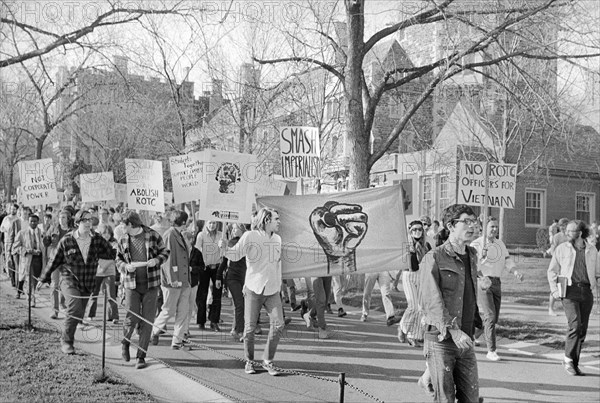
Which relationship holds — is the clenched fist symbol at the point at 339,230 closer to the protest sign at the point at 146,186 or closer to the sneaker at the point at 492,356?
the sneaker at the point at 492,356

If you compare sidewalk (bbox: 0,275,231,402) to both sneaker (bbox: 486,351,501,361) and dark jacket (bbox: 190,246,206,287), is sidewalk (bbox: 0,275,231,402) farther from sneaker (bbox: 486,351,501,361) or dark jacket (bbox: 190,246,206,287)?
sneaker (bbox: 486,351,501,361)

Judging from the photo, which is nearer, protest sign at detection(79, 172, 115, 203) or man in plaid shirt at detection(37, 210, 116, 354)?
man in plaid shirt at detection(37, 210, 116, 354)

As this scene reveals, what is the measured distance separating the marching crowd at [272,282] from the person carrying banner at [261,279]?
13 mm

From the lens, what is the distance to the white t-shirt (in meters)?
7.95

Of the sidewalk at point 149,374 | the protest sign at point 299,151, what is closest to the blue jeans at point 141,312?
the sidewalk at point 149,374

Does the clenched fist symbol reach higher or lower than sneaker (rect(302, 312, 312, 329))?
higher

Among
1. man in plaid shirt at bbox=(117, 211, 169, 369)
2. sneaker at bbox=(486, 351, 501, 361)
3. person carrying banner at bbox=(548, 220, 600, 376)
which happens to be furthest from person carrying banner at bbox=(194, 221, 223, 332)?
person carrying banner at bbox=(548, 220, 600, 376)

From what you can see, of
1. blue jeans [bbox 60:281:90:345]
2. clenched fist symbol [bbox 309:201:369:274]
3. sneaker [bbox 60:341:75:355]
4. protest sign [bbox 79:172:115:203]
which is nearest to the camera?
blue jeans [bbox 60:281:90:345]

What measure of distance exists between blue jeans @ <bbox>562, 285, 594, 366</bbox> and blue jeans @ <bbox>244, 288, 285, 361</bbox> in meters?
3.68

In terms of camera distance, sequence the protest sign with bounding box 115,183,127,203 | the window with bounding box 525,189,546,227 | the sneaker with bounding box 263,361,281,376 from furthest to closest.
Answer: the window with bounding box 525,189,546,227
the protest sign with bounding box 115,183,127,203
the sneaker with bounding box 263,361,281,376

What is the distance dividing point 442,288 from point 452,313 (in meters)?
0.21

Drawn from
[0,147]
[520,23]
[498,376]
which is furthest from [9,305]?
[0,147]

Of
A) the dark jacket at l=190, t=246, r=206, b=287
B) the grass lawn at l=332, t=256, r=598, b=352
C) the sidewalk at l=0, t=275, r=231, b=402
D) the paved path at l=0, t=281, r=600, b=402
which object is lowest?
the grass lawn at l=332, t=256, r=598, b=352

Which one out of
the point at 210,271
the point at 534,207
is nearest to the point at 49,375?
the point at 210,271
